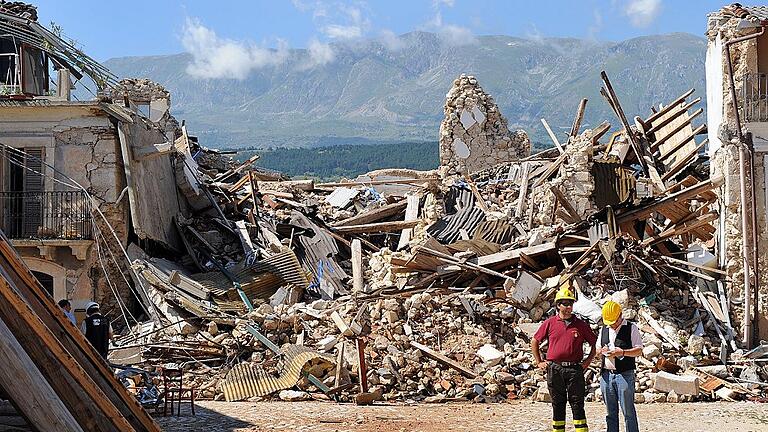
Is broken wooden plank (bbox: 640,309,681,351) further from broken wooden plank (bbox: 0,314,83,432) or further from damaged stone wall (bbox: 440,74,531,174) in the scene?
broken wooden plank (bbox: 0,314,83,432)

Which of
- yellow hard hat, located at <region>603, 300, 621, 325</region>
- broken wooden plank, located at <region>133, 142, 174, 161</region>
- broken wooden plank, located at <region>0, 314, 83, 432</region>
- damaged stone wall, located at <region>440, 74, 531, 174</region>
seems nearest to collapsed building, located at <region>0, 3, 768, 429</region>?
broken wooden plank, located at <region>133, 142, 174, 161</region>

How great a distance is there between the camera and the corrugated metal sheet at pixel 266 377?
15070mm

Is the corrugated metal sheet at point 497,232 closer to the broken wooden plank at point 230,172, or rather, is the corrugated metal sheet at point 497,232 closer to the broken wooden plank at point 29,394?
the broken wooden plank at point 230,172

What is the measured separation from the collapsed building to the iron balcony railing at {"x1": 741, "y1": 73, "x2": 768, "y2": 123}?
0.38 m

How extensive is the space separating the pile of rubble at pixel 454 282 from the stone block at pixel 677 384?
3cm

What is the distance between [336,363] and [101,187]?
6.97m

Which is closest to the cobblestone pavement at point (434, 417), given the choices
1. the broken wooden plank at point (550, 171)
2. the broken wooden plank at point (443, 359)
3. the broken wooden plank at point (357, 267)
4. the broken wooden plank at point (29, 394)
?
the broken wooden plank at point (443, 359)

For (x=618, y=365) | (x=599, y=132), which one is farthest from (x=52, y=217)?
(x=618, y=365)

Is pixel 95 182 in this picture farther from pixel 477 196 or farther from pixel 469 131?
pixel 469 131

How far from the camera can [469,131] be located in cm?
2809

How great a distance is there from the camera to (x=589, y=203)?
19.2m

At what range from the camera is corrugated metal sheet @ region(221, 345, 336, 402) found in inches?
593

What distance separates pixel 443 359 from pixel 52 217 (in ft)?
27.2

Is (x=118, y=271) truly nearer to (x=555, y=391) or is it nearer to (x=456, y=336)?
(x=456, y=336)
